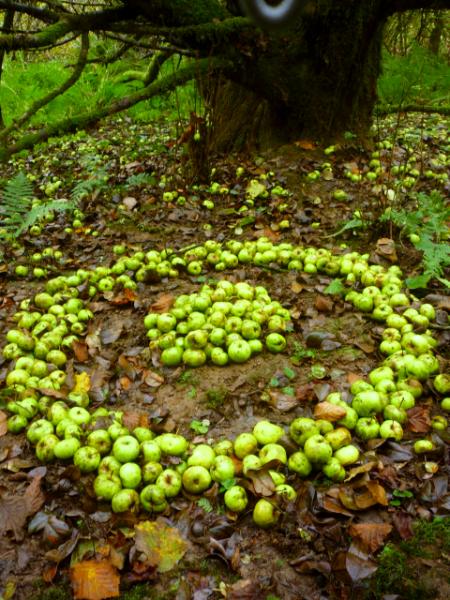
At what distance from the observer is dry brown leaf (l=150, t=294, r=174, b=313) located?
164 inches

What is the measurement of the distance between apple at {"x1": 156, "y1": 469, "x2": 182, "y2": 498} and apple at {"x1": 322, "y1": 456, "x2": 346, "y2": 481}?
0.83m

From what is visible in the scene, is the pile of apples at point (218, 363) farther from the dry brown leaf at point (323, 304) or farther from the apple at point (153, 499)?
the dry brown leaf at point (323, 304)

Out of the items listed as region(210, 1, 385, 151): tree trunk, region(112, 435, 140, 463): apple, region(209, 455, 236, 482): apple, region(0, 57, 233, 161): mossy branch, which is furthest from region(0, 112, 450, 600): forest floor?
region(0, 57, 233, 161): mossy branch

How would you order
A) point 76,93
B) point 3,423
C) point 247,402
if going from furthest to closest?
point 76,93 < point 247,402 < point 3,423

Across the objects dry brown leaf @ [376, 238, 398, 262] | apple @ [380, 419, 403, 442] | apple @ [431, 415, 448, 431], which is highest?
dry brown leaf @ [376, 238, 398, 262]

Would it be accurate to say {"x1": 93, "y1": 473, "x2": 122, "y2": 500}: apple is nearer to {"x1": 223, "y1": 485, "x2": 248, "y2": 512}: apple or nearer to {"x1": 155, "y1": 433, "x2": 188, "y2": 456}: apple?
{"x1": 155, "y1": 433, "x2": 188, "y2": 456}: apple

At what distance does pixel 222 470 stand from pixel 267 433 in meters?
0.38

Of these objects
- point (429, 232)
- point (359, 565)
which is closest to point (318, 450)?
point (359, 565)

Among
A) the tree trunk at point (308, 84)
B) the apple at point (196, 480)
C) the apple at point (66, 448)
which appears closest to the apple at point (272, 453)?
the apple at point (196, 480)

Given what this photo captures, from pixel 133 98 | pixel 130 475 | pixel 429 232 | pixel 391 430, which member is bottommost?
pixel 130 475

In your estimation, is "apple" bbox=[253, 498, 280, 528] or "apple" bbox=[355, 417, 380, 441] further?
"apple" bbox=[355, 417, 380, 441]

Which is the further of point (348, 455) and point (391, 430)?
point (391, 430)

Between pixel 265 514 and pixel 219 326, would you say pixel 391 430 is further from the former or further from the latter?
pixel 219 326

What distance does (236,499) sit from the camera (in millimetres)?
2461
